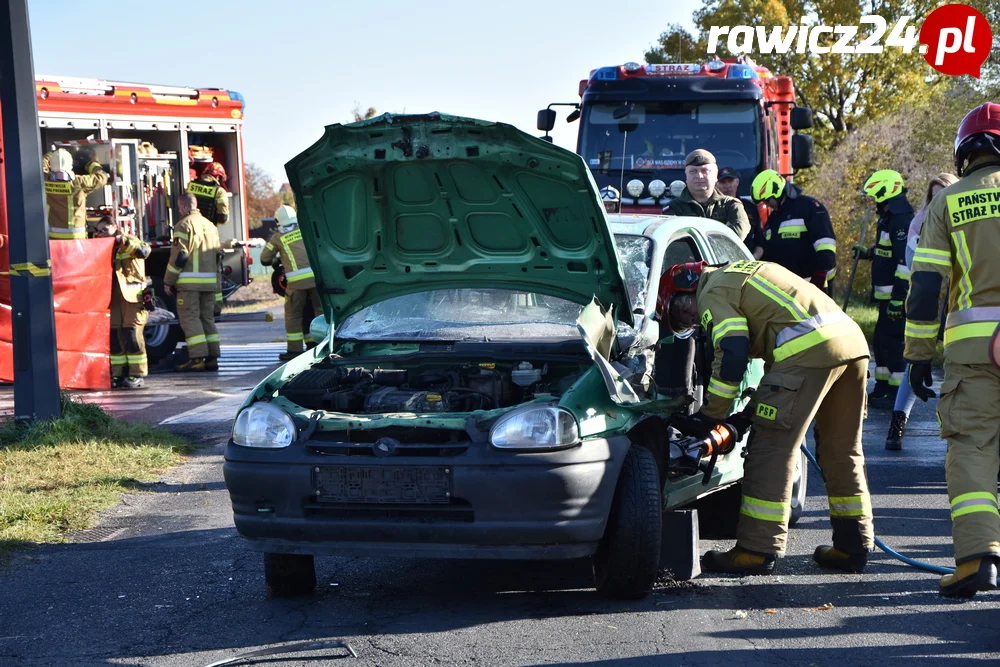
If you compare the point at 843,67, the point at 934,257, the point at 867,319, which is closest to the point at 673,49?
the point at 843,67

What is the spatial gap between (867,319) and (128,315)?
9479mm

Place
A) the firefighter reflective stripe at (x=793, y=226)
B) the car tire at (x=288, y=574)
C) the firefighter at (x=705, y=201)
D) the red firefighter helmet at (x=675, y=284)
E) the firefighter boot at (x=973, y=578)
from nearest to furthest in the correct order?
1. the firefighter boot at (x=973, y=578)
2. the car tire at (x=288, y=574)
3. the red firefighter helmet at (x=675, y=284)
4. the firefighter at (x=705, y=201)
5. the firefighter reflective stripe at (x=793, y=226)

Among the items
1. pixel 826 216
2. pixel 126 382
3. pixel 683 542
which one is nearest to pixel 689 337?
pixel 683 542

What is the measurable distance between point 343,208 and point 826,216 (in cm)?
479

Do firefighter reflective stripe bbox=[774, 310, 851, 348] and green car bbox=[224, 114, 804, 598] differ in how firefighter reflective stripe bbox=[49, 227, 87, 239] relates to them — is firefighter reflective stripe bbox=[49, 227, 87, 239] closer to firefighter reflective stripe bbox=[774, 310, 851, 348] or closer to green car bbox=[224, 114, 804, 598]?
green car bbox=[224, 114, 804, 598]

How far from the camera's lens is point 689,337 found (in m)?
6.01

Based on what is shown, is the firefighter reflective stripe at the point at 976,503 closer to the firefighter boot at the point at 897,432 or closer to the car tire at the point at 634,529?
the car tire at the point at 634,529

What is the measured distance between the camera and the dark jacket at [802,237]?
959cm

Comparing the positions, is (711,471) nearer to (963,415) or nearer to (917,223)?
(963,415)

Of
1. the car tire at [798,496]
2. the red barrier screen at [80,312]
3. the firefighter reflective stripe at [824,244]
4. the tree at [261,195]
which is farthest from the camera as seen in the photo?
the tree at [261,195]

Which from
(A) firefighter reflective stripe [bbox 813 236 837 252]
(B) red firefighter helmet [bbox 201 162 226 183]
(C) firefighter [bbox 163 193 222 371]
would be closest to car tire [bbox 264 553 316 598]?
(A) firefighter reflective stripe [bbox 813 236 837 252]

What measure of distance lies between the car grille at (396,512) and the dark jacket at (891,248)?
227 inches

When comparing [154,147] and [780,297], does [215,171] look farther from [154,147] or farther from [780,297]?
[780,297]

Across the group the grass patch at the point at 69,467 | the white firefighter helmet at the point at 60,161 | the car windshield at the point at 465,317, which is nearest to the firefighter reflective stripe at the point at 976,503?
the car windshield at the point at 465,317
